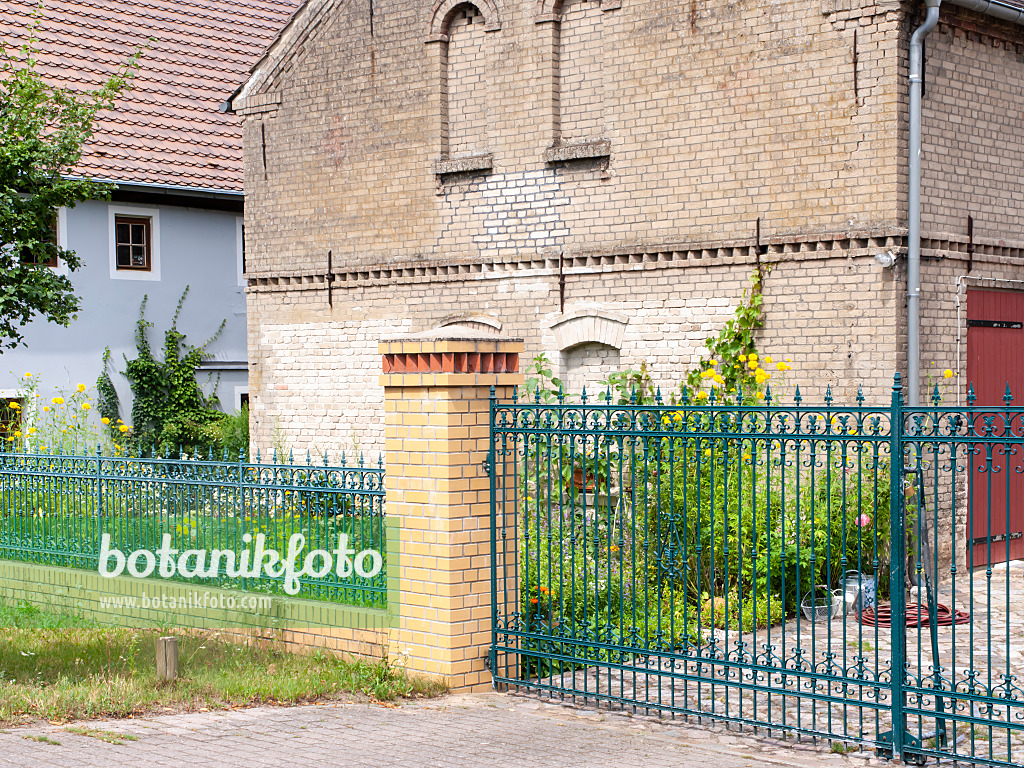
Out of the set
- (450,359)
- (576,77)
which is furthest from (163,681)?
(576,77)

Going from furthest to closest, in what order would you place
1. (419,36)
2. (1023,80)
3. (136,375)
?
(136,375) < (419,36) < (1023,80)

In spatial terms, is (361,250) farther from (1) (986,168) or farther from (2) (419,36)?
(1) (986,168)

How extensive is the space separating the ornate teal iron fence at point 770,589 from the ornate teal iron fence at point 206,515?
3.72 feet

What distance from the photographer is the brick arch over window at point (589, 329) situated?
12922 mm

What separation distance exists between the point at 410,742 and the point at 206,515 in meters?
3.62

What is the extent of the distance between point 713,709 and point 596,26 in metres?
8.49

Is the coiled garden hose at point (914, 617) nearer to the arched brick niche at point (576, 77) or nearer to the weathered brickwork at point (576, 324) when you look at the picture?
the weathered brickwork at point (576, 324)

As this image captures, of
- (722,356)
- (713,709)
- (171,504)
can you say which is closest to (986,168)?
(722,356)

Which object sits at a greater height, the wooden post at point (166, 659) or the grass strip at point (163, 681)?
the wooden post at point (166, 659)

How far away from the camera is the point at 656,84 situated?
1255 cm

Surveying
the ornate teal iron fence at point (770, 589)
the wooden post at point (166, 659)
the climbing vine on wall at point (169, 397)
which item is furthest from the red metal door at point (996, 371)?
the climbing vine on wall at point (169, 397)

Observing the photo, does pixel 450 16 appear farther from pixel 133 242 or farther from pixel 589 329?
pixel 133 242

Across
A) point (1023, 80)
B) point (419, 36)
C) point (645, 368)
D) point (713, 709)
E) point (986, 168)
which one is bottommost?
point (713, 709)

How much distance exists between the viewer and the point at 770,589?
6609 millimetres
